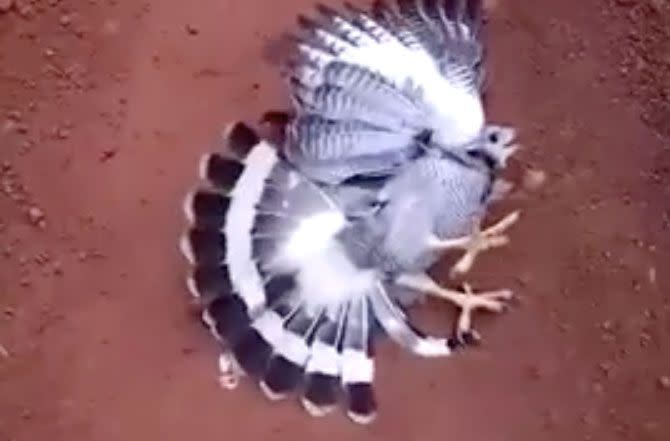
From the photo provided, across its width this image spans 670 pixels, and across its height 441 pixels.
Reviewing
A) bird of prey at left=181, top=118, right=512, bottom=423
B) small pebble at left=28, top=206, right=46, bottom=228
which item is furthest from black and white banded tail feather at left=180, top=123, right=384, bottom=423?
small pebble at left=28, top=206, right=46, bottom=228

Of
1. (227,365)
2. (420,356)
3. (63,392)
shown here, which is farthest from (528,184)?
(63,392)

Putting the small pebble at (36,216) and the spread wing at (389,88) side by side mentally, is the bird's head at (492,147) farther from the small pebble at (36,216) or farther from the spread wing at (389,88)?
the small pebble at (36,216)

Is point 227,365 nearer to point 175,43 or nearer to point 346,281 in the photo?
point 346,281

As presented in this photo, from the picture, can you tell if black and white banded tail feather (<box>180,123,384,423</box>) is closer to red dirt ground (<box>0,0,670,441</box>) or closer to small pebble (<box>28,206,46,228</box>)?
red dirt ground (<box>0,0,670,441</box>)

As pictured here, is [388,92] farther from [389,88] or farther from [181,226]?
[181,226]

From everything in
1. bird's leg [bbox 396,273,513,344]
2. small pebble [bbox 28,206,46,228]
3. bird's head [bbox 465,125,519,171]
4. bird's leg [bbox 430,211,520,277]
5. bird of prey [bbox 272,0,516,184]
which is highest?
bird of prey [bbox 272,0,516,184]

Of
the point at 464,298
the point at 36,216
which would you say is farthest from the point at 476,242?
the point at 36,216
